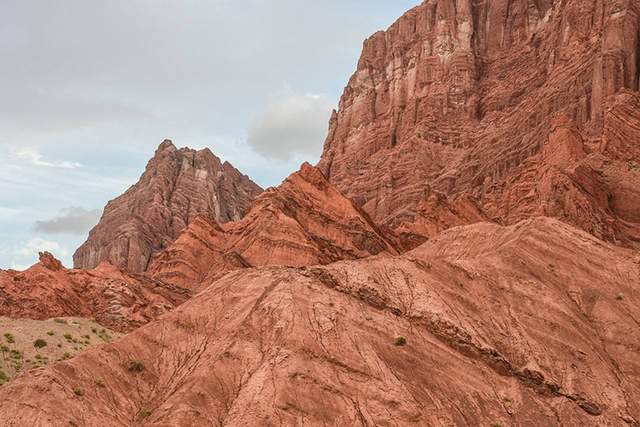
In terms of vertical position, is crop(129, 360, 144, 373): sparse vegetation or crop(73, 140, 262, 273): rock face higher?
crop(73, 140, 262, 273): rock face

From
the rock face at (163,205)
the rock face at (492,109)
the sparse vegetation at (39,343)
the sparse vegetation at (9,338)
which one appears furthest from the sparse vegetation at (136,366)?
the rock face at (163,205)

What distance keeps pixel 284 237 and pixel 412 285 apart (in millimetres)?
45061

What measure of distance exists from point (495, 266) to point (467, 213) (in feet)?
177

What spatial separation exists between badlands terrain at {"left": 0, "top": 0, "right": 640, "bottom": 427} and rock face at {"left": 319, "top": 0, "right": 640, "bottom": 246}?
1.51 feet

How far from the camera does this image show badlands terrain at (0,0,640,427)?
32.8 meters

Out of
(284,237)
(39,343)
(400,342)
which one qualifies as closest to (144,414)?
(400,342)

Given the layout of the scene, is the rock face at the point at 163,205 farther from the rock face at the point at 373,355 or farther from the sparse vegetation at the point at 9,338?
the rock face at the point at 373,355

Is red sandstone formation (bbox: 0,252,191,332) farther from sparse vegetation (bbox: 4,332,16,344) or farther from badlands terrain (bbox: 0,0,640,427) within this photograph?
sparse vegetation (bbox: 4,332,16,344)

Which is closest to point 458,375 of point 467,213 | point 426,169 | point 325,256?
point 325,256

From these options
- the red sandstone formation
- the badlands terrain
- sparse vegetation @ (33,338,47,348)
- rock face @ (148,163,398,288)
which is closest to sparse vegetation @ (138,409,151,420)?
the badlands terrain

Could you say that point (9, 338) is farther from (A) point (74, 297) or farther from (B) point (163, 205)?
(B) point (163, 205)

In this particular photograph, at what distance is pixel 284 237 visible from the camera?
8569 cm

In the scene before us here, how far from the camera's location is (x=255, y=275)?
41156 mm

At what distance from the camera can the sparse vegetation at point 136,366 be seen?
34656mm
